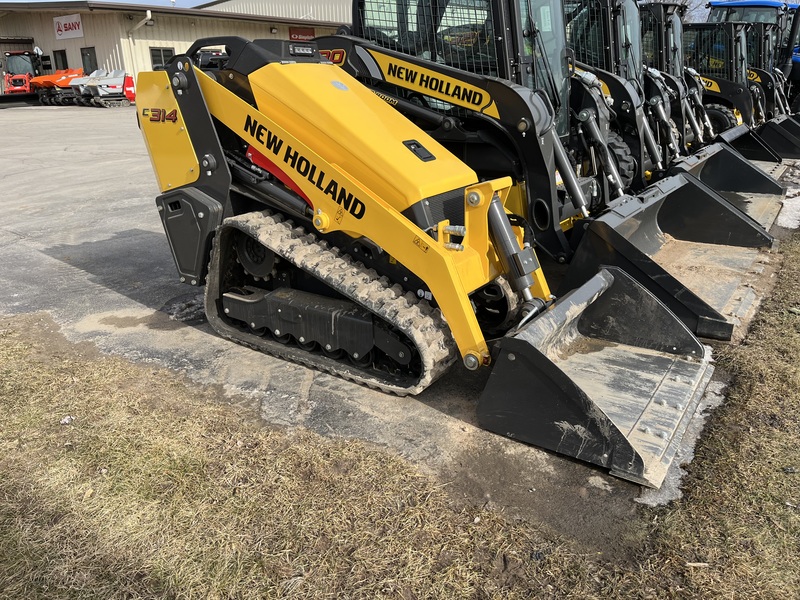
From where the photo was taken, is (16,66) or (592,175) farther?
(16,66)

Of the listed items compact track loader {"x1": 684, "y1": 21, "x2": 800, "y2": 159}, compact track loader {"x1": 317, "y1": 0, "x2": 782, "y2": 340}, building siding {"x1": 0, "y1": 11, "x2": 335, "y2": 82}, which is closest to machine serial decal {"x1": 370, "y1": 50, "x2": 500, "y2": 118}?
compact track loader {"x1": 317, "y1": 0, "x2": 782, "y2": 340}

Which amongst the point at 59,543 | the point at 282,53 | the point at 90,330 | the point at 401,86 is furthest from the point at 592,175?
the point at 59,543

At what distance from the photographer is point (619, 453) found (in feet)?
9.52

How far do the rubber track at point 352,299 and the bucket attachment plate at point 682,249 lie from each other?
1.33 meters

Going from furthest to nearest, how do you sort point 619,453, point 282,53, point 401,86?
1. point 401,86
2. point 282,53
3. point 619,453

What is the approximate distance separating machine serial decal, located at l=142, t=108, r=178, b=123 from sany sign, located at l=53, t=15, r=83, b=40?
1140 inches

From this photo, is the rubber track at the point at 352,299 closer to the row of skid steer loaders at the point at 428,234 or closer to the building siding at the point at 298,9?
the row of skid steer loaders at the point at 428,234

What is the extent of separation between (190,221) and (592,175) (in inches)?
139

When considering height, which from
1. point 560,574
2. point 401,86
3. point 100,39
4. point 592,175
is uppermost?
point 100,39

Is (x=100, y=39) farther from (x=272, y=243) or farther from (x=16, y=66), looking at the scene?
(x=272, y=243)

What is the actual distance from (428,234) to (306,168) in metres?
0.83

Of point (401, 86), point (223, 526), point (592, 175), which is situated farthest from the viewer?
point (592, 175)

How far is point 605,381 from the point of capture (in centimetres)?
341

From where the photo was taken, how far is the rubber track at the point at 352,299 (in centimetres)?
340
